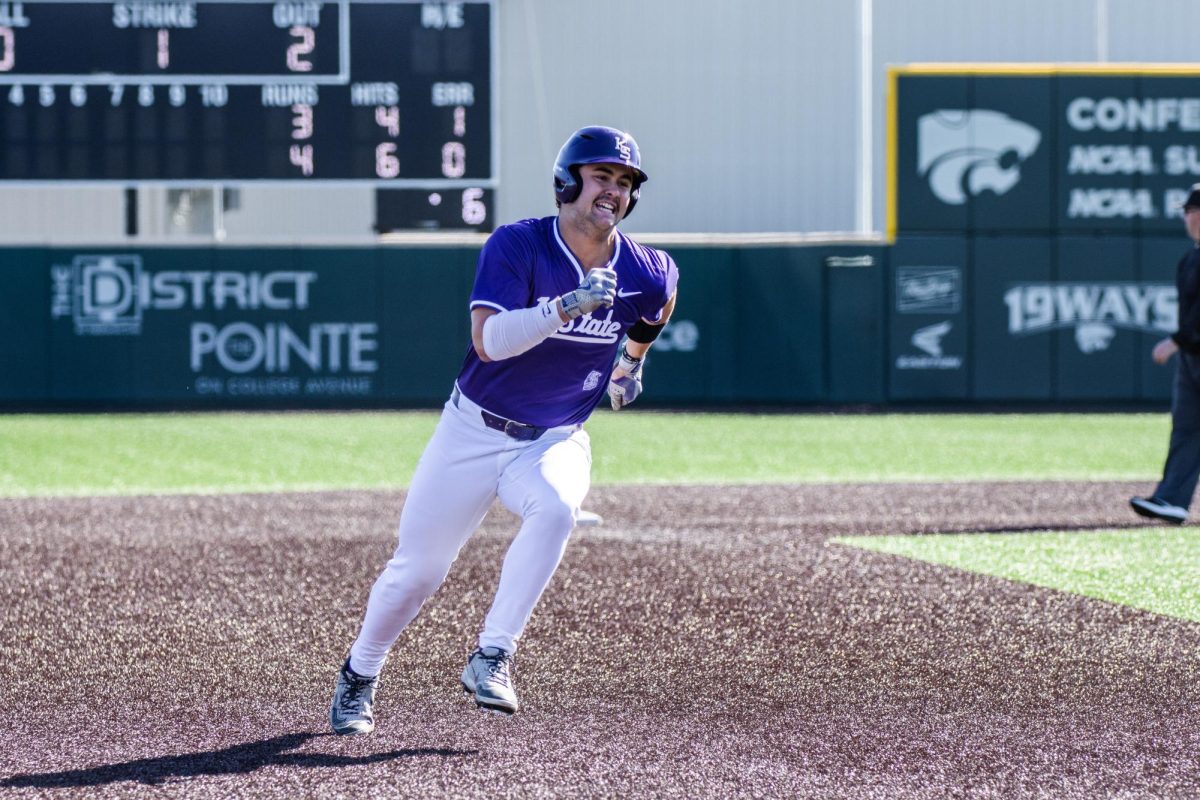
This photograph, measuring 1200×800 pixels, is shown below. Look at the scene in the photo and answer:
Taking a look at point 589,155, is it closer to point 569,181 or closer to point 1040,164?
point 569,181

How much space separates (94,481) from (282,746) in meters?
9.09

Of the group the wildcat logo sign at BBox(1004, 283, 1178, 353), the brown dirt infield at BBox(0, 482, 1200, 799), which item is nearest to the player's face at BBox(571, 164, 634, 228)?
the brown dirt infield at BBox(0, 482, 1200, 799)

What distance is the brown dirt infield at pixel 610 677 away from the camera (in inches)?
163

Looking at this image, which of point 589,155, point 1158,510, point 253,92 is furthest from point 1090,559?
point 253,92

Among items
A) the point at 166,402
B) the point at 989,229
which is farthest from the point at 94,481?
the point at 989,229

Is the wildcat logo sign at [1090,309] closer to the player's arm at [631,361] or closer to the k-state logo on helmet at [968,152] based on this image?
the k-state logo on helmet at [968,152]

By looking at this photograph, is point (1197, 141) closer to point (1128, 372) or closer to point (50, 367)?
point (1128, 372)

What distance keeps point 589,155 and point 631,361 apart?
0.91 m

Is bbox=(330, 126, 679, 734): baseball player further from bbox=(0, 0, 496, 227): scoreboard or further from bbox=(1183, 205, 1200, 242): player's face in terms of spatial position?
bbox=(0, 0, 496, 227): scoreboard

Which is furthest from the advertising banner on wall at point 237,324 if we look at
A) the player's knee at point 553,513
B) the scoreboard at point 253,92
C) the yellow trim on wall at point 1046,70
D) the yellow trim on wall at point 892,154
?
the player's knee at point 553,513

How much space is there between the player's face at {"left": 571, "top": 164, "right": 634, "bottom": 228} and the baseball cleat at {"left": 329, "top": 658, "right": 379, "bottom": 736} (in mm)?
1465

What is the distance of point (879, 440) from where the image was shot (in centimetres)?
1678

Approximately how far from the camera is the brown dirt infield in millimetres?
4129

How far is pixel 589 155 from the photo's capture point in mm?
4484
